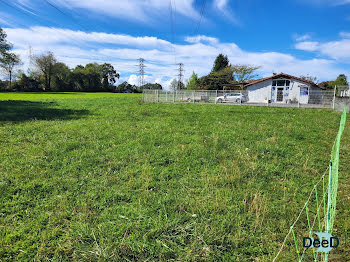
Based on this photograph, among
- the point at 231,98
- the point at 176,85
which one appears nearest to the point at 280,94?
the point at 231,98

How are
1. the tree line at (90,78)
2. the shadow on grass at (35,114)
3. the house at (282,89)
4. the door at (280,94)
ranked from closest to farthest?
the shadow on grass at (35,114) → the house at (282,89) → the door at (280,94) → the tree line at (90,78)

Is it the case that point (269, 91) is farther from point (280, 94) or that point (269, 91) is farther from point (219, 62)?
point (219, 62)

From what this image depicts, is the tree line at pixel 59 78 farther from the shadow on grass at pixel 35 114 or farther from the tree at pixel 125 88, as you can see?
the shadow on grass at pixel 35 114

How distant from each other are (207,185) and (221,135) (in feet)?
10.8

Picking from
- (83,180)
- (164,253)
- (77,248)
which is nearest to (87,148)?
(83,180)

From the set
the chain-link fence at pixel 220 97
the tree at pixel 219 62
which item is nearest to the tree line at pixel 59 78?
the tree at pixel 219 62

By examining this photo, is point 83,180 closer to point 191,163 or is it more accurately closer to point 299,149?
point 191,163

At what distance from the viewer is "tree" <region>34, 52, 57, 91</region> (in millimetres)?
60756

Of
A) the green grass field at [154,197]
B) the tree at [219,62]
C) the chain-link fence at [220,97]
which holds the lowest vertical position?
the green grass field at [154,197]

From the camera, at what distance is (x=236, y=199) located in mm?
3125

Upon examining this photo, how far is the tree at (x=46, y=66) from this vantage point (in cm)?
6076

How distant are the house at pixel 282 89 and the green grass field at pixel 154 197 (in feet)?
84.8

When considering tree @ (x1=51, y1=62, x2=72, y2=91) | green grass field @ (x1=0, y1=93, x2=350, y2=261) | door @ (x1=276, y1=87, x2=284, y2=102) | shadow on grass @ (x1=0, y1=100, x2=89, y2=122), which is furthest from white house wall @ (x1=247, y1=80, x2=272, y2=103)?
tree @ (x1=51, y1=62, x2=72, y2=91)

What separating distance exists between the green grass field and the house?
2584 centimetres
